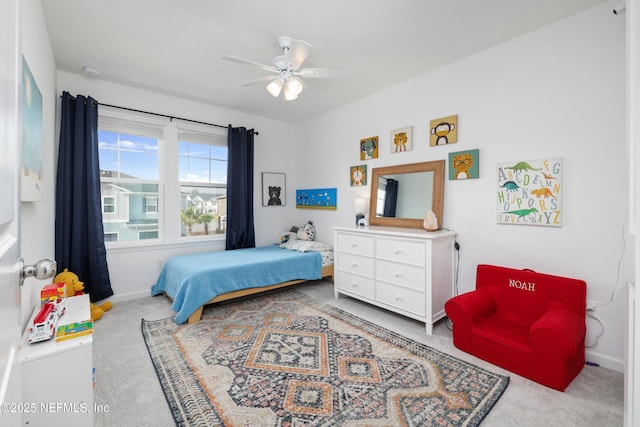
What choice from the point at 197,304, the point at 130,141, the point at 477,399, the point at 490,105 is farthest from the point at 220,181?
the point at 477,399

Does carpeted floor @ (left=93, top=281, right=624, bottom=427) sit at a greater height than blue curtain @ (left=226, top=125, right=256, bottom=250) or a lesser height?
lesser

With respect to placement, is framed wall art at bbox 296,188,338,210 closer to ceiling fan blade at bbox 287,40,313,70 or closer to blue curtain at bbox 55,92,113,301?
ceiling fan blade at bbox 287,40,313,70

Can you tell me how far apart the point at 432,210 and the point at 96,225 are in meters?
3.69

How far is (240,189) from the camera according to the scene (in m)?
4.32

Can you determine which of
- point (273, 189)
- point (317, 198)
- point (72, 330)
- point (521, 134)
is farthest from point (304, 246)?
point (72, 330)

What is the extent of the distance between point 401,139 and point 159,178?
315cm

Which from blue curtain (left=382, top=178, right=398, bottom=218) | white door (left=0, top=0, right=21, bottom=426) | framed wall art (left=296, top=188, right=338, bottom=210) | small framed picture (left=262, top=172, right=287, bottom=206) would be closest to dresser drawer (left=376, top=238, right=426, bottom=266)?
blue curtain (left=382, top=178, right=398, bottom=218)

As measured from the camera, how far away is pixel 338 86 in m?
3.53

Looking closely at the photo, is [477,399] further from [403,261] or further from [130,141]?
[130,141]

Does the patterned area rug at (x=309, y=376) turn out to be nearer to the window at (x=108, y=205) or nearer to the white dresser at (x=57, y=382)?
the white dresser at (x=57, y=382)

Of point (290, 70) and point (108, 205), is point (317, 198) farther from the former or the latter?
point (108, 205)

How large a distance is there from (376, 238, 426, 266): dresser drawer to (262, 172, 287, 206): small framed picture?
2326 mm

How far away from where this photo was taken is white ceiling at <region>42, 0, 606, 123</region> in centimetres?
214

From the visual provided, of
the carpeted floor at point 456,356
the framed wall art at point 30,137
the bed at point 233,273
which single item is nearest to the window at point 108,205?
the bed at point 233,273
